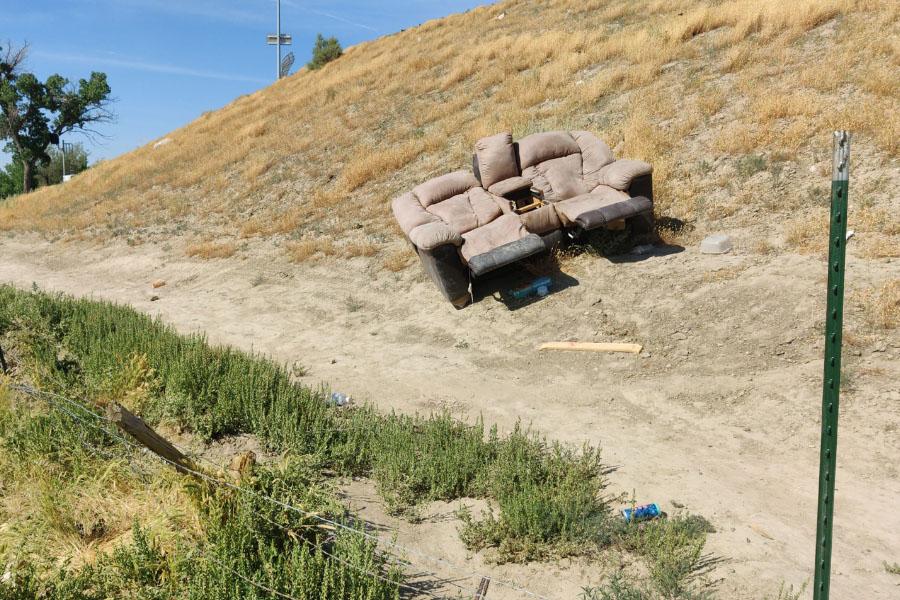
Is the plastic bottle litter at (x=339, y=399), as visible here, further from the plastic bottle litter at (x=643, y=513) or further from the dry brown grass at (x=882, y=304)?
the dry brown grass at (x=882, y=304)

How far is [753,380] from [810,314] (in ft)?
3.82

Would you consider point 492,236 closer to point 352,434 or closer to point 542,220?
point 542,220

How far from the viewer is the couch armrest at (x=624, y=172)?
9017mm

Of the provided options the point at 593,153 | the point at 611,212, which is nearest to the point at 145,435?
the point at 611,212

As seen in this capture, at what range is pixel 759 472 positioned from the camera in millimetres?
4758

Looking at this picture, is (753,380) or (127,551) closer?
(127,551)

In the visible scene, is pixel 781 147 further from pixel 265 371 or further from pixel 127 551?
pixel 127 551

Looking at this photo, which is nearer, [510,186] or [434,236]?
[434,236]

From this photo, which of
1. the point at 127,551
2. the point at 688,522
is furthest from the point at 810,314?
the point at 127,551

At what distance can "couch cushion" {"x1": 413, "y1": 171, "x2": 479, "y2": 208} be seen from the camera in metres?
9.49

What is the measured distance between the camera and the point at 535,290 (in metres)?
8.75

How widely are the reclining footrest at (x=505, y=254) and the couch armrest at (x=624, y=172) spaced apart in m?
1.58

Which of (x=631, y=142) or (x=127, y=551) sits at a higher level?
(x=631, y=142)

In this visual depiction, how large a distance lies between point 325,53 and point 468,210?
23.4m
